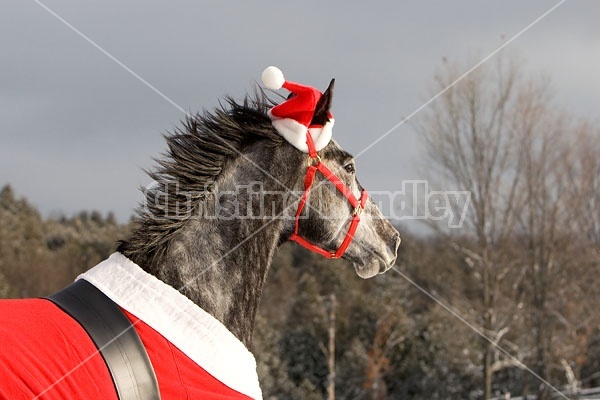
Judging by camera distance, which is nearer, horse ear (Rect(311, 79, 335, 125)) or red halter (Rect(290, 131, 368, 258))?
red halter (Rect(290, 131, 368, 258))

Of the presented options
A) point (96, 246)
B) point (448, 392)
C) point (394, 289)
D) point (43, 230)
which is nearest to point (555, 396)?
point (448, 392)

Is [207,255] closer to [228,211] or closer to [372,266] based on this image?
[228,211]

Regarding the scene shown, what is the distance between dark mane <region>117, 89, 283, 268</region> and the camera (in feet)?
10.7

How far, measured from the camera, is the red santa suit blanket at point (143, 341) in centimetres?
259

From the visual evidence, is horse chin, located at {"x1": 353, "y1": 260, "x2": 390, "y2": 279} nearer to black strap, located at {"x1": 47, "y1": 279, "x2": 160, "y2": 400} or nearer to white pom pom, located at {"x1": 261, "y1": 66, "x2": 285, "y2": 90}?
white pom pom, located at {"x1": 261, "y1": 66, "x2": 285, "y2": 90}

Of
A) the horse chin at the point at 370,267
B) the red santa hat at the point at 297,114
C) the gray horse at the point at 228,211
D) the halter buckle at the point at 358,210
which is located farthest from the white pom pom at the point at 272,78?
the horse chin at the point at 370,267

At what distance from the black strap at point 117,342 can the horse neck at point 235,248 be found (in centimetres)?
37

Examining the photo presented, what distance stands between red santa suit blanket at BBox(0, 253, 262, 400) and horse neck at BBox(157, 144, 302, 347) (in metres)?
0.11

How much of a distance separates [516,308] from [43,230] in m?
48.6

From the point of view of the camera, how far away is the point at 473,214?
18.7 m

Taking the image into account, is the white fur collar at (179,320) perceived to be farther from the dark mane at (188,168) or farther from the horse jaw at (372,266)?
the horse jaw at (372,266)

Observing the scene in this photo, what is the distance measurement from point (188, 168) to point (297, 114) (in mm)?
735

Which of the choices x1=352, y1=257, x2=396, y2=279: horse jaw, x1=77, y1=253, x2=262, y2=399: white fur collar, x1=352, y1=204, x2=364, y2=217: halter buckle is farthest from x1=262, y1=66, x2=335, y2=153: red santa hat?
x1=77, y1=253, x2=262, y2=399: white fur collar

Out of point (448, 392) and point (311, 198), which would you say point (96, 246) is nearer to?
point (448, 392)
